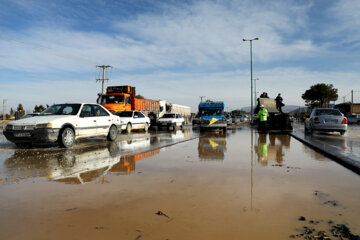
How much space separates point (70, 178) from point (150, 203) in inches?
81.8

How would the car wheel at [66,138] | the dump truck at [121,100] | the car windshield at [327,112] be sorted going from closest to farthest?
the car wheel at [66,138], the car windshield at [327,112], the dump truck at [121,100]

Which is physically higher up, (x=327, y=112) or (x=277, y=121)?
(x=327, y=112)

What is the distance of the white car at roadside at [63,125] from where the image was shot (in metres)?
8.59

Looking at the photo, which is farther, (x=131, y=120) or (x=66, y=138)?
(x=131, y=120)

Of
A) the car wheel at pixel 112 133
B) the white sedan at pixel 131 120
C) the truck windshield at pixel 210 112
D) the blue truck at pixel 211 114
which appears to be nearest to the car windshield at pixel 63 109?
the car wheel at pixel 112 133

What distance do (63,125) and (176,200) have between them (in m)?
6.60

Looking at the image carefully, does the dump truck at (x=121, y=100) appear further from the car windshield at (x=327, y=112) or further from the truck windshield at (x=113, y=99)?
the car windshield at (x=327, y=112)

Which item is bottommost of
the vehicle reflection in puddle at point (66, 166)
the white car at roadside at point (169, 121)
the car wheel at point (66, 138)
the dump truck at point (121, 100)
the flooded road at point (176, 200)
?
the flooded road at point (176, 200)

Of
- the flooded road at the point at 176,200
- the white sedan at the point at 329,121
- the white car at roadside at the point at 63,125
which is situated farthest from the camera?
the white sedan at the point at 329,121

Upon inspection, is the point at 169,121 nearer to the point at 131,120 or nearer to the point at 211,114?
the point at 211,114

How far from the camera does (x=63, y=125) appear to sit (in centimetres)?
900

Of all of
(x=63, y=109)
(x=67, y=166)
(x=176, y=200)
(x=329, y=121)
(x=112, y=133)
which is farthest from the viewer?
(x=329, y=121)

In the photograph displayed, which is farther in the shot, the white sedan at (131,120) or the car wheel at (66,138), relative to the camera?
the white sedan at (131,120)

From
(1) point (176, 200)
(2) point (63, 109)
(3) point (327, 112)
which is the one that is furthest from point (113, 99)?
(1) point (176, 200)
